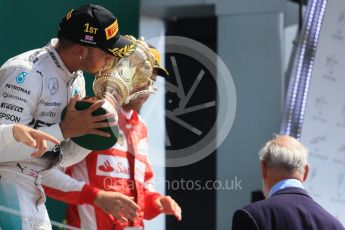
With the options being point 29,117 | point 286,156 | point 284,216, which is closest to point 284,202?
point 284,216

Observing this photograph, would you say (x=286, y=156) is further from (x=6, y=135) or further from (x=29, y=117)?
(x=6, y=135)

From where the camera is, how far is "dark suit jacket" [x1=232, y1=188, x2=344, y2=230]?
10.9 feet

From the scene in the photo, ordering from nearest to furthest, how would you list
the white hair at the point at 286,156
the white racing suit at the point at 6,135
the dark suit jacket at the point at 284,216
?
the white racing suit at the point at 6,135 → the dark suit jacket at the point at 284,216 → the white hair at the point at 286,156

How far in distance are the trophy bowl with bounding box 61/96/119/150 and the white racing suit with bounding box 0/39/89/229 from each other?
0.29 feet

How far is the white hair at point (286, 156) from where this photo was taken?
3.63m

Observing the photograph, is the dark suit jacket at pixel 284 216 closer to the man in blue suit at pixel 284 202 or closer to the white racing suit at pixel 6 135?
the man in blue suit at pixel 284 202

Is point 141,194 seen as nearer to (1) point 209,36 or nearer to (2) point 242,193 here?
(2) point 242,193

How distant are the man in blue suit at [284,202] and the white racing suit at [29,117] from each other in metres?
0.77

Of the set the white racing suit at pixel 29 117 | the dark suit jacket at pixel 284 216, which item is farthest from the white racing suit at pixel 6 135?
the dark suit jacket at pixel 284 216

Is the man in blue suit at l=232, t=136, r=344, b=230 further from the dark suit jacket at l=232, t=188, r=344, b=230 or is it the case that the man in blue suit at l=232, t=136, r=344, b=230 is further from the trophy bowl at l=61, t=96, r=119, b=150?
the trophy bowl at l=61, t=96, r=119, b=150

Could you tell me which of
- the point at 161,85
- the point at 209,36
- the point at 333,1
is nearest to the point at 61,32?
the point at 333,1

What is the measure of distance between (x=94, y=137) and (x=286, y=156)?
791 mm

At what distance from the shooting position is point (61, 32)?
357 cm

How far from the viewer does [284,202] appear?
344cm
